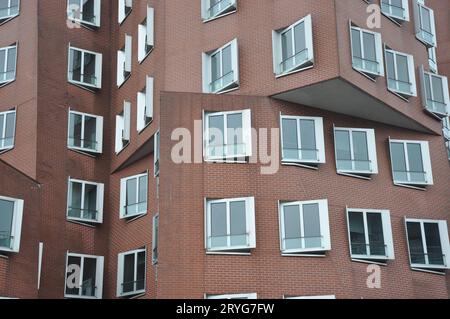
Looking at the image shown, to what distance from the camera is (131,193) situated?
106 ft

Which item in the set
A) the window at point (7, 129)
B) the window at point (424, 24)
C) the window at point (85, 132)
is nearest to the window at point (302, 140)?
the window at point (424, 24)

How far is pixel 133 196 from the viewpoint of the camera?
32125mm

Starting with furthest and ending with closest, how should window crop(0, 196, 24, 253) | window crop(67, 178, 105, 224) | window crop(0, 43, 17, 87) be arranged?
window crop(0, 43, 17, 87) → window crop(67, 178, 105, 224) → window crop(0, 196, 24, 253)

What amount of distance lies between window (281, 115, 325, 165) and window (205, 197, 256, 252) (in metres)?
2.29

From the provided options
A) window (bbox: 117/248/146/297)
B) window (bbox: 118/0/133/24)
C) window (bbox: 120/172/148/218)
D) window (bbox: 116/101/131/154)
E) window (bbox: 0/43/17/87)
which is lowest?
window (bbox: 117/248/146/297)

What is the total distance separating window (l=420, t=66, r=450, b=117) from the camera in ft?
102

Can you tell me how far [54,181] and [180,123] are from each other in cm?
697

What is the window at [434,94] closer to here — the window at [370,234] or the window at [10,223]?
the window at [370,234]

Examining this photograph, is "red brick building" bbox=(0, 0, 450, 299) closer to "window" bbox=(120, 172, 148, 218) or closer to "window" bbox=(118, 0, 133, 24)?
"window" bbox=(120, 172, 148, 218)

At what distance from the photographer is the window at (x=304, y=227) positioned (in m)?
26.9

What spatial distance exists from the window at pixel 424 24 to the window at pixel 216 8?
25.1 feet

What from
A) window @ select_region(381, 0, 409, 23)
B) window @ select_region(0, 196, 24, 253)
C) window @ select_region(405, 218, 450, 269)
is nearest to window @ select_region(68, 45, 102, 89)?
window @ select_region(0, 196, 24, 253)
